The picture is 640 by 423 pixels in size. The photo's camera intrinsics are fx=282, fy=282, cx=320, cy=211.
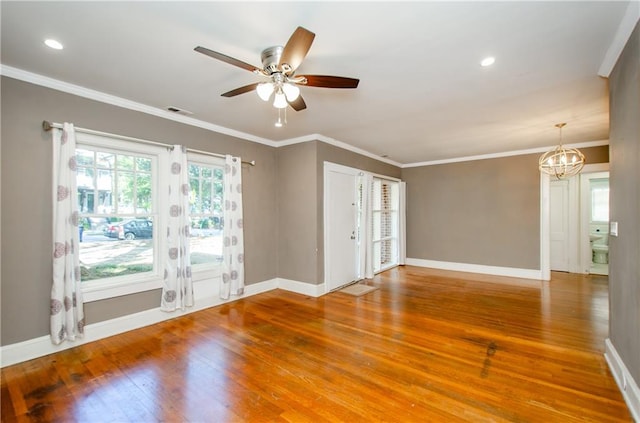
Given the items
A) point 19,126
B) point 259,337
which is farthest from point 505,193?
point 19,126

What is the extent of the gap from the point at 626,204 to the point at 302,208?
3.75 metres

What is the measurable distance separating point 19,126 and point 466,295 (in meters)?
6.01

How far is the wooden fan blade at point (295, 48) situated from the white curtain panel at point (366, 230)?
12.7 feet

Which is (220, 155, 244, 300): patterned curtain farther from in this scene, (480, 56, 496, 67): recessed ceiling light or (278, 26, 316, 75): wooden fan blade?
(480, 56, 496, 67): recessed ceiling light

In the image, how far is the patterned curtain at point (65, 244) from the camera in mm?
2744

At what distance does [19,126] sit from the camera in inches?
103

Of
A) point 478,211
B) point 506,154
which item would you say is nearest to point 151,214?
point 478,211

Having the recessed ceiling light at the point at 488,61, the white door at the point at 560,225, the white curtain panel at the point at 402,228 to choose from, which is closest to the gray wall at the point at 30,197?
the recessed ceiling light at the point at 488,61

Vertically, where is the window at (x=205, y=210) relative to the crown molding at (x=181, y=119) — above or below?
below

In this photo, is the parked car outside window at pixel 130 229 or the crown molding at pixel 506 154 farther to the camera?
the crown molding at pixel 506 154

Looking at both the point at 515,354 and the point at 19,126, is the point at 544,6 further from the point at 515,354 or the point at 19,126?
the point at 19,126

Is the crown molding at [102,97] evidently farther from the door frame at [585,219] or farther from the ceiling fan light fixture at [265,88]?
the door frame at [585,219]

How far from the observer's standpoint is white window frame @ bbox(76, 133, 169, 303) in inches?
120

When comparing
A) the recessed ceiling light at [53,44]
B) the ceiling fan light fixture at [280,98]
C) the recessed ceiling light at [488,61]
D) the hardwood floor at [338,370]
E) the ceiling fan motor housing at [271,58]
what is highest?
the recessed ceiling light at [53,44]
